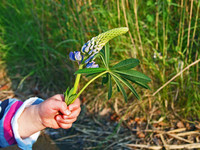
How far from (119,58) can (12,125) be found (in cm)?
108

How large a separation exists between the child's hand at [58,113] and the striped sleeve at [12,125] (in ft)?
0.66

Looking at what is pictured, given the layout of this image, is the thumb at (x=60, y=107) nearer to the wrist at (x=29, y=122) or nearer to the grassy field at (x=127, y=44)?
the wrist at (x=29, y=122)

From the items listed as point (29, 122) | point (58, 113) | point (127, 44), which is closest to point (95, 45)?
point (58, 113)

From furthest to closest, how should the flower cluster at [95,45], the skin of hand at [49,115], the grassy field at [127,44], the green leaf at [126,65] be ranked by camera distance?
1. the grassy field at [127,44]
2. the skin of hand at [49,115]
3. the green leaf at [126,65]
4. the flower cluster at [95,45]

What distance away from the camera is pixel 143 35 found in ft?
6.88

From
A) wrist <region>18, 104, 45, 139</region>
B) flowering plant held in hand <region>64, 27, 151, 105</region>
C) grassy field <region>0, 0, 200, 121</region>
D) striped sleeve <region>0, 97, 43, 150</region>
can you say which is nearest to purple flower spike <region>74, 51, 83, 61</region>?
flowering plant held in hand <region>64, 27, 151, 105</region>

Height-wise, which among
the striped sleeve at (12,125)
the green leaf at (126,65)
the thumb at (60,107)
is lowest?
the striped sleeve at (12,125)

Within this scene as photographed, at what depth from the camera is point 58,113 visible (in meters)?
1.27

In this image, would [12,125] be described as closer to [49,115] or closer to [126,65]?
[49,115]

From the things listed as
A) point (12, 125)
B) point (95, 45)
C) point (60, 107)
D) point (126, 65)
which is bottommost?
point (12, 125)

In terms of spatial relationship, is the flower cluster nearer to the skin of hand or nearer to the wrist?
the skin of hand

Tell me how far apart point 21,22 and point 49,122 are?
5.48 feet

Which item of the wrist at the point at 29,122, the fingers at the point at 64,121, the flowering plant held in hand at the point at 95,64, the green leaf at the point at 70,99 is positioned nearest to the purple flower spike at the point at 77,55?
the flowering plant held in hand at the point at 95,64

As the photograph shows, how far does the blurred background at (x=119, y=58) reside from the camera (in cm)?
192
